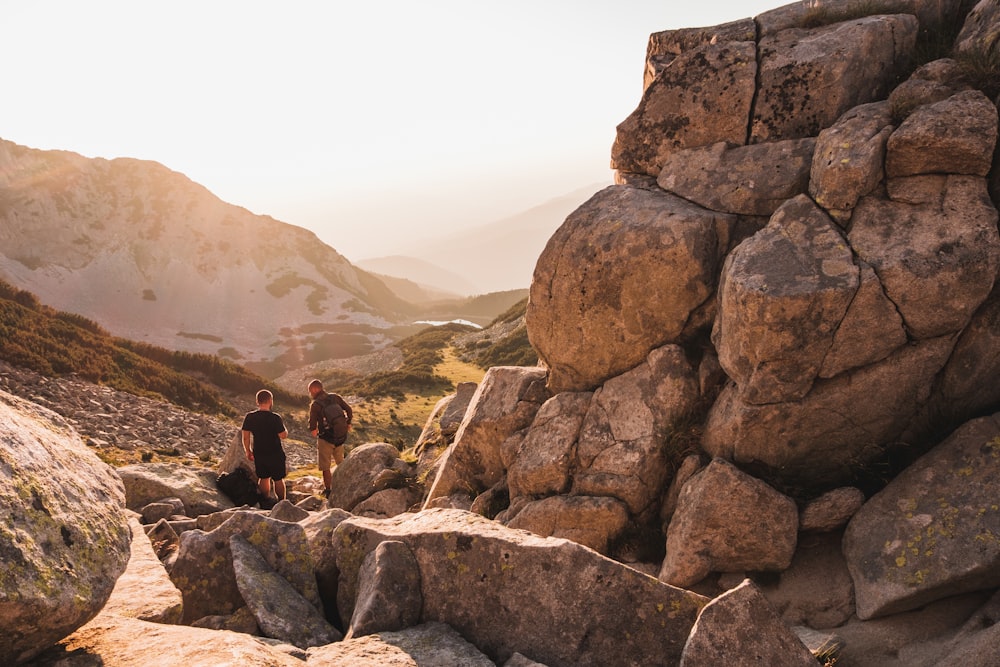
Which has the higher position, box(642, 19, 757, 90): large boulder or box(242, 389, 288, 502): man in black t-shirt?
box(642, 19, 757, 90): large boulder

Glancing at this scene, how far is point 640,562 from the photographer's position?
35.7ft

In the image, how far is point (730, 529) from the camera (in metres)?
9.62

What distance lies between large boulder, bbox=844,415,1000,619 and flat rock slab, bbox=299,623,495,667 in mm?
5611

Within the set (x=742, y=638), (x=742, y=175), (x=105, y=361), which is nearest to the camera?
(x=742, y=638)

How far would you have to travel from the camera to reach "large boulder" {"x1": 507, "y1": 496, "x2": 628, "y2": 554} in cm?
1130

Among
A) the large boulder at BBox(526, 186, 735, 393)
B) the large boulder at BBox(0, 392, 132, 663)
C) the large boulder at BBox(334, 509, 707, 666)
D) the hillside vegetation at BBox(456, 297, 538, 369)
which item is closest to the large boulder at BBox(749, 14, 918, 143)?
the large boulder at BBox(526, 186, 735, 393)

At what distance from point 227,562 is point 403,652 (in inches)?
136

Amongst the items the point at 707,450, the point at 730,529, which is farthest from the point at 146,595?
the point at 707,450

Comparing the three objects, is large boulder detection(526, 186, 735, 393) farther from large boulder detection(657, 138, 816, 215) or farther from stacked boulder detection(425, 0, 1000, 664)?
large boulder detection(657, 138, 816, 215)

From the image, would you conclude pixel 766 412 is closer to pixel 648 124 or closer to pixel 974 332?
pixel 974 332

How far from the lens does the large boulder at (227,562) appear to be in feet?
26.9

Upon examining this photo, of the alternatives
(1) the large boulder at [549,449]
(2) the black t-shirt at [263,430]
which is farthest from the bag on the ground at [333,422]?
(1) the large boulder at [549,449]

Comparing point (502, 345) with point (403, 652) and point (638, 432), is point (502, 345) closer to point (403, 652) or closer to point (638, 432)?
point (638, 432)

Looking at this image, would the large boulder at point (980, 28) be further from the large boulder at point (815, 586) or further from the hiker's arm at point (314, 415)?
the hiker's arm at point (314, 415)
